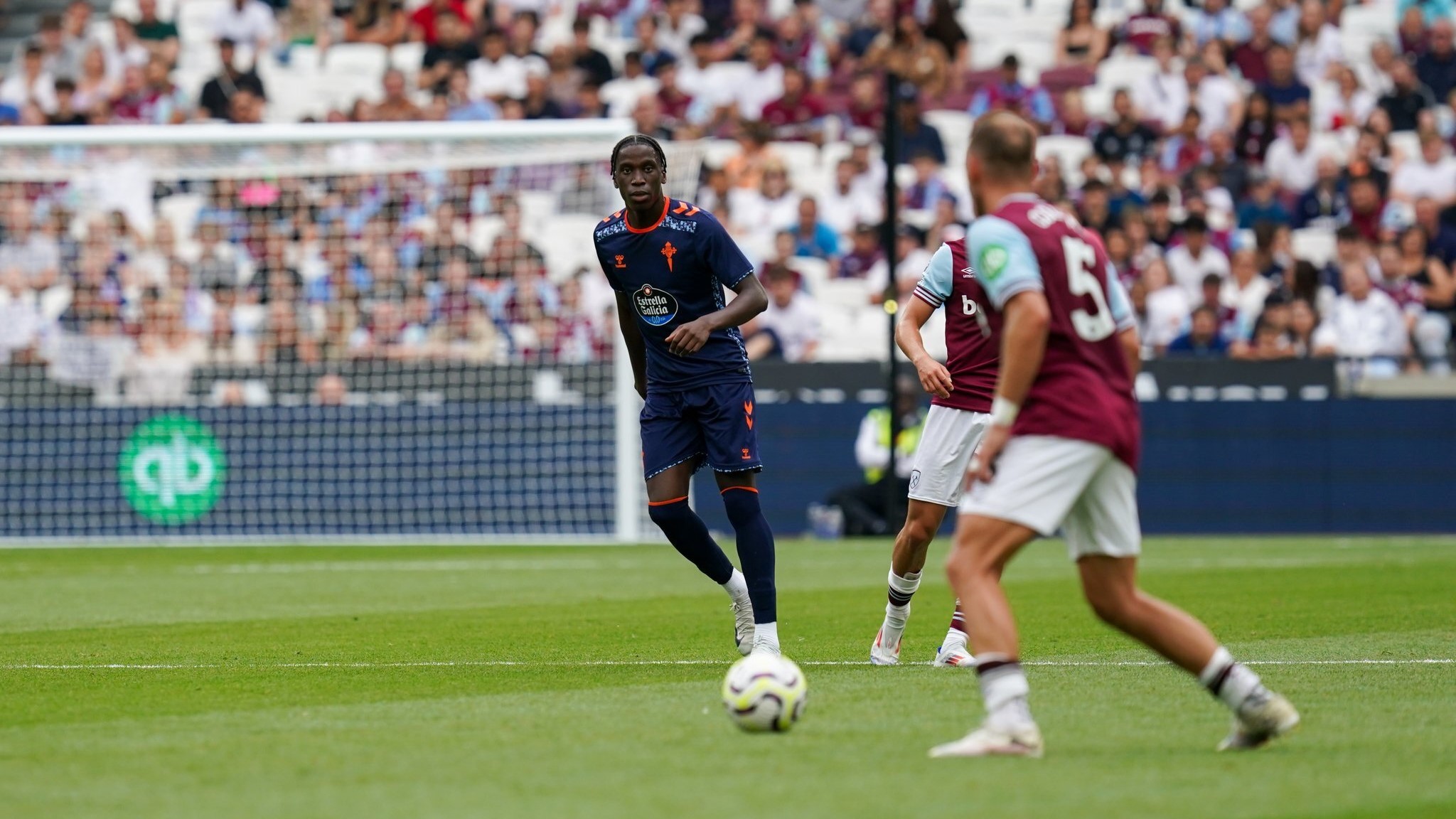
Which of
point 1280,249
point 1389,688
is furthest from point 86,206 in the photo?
point 1389,688

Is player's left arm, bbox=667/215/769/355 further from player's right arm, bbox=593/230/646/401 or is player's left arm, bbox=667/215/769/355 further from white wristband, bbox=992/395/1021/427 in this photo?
white wristband, bbox=992/395/1021/427

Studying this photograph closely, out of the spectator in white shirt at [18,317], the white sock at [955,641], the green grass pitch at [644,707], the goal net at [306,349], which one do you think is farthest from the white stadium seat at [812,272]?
the white sock at [955,641]

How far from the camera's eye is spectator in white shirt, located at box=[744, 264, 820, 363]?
21484 mm

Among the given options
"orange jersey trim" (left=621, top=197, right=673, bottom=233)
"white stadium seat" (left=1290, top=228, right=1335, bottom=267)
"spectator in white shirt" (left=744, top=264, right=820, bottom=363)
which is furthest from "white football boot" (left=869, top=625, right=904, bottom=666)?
"white stadium seat" (left=1290, top=228, right=1335, bottom=267)

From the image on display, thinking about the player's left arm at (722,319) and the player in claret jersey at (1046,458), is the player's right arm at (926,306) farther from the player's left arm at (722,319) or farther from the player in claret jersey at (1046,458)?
the player in claret jersey at (1046,458)

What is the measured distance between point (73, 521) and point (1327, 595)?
13120 mm

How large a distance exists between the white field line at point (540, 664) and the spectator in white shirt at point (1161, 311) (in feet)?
40.7

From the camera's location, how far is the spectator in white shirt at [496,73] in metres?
25.5

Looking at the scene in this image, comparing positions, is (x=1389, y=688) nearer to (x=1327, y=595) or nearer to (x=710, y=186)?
(x=1327, y=595)

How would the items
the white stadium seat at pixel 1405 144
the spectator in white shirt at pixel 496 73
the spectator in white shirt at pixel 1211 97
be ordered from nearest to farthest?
the white stadium seat at pixel 1405 144 → the spectator in white shirt at pixel 1211 97 → the spectator in white shirt at pixel 496 73

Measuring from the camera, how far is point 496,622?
1141 cm

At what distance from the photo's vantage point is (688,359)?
9.05 meters

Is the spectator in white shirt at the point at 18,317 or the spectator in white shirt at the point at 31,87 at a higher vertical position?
the spectator in white shirt at the point at 31,87

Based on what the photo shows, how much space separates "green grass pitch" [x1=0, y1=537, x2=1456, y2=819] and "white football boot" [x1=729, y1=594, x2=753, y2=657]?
167mm
